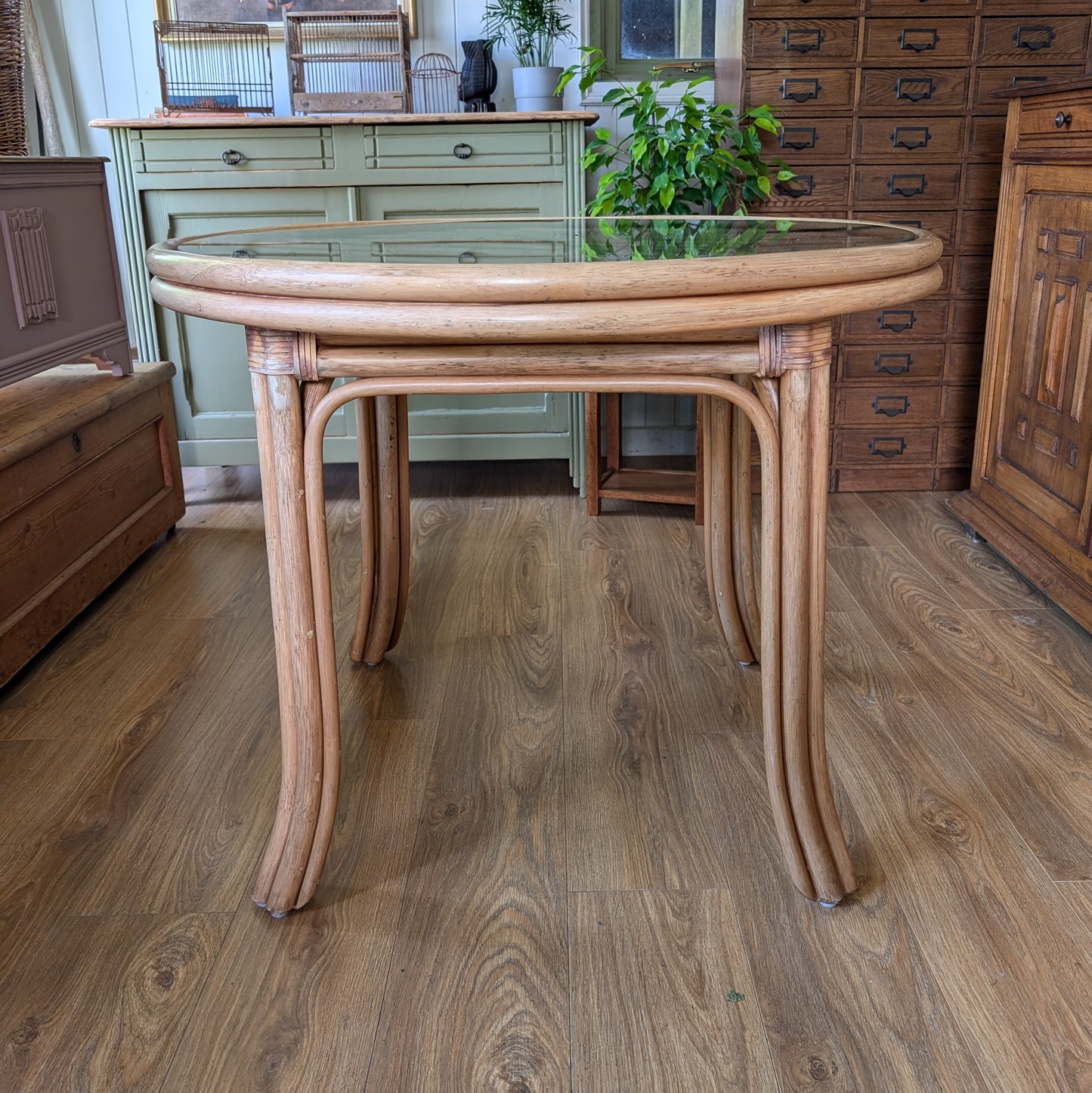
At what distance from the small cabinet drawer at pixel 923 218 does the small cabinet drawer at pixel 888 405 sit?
0.35 metres

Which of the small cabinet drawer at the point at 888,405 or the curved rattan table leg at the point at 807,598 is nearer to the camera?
the curved rattan table leg at the point at 807,598

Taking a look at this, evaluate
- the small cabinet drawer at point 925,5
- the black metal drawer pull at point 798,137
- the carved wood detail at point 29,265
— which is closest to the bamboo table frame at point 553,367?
the carved wood detail at point 29,265

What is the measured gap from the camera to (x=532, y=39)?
9.05ft

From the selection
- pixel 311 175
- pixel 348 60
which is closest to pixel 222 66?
pixel 348 60

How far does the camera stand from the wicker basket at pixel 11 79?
2.00 m

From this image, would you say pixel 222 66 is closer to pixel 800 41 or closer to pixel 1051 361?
pixel 800 41

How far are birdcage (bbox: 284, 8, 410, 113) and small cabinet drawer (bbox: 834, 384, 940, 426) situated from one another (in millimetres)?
1325

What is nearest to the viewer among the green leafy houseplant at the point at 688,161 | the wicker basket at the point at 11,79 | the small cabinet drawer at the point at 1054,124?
the small cabinet drawer at the point at 1054,124

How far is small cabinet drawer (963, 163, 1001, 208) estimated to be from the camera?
244cm

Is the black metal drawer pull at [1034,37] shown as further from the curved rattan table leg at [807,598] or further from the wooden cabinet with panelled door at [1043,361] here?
the curved rattan table leg at [807,598]

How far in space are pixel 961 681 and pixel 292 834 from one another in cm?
107

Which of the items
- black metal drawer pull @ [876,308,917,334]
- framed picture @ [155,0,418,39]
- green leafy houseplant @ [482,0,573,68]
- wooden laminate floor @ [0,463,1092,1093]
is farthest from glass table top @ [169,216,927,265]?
framed picture @ [155,0,418,39]

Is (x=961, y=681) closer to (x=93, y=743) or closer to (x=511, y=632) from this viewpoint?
(x=511, y=632)

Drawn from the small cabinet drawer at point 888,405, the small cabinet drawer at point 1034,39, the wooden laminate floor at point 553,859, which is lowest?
the wooden laminate floor at point 553,859
